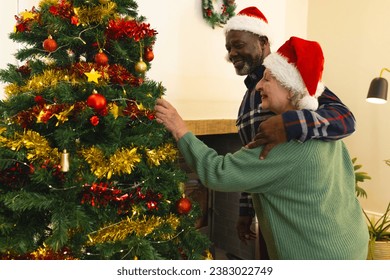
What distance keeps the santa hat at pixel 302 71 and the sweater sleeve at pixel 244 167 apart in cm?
15

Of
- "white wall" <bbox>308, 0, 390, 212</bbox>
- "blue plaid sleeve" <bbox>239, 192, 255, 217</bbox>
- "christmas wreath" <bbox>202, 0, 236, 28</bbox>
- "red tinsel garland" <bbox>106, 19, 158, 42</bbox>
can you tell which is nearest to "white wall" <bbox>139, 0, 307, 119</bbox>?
"christmas wreath" <bbox>202, 0, 236, 28</bbox>

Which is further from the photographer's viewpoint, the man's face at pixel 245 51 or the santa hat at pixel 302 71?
the man's face at pixel 245 51

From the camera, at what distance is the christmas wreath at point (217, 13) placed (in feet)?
7.11

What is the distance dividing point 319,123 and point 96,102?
1.95 ft

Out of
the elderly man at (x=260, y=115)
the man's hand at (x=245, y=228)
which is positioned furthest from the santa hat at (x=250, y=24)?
the man's hand at (x=245, y=228)

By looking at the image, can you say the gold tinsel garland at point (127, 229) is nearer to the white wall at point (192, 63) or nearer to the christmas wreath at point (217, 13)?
the white wall at point (192, 63)

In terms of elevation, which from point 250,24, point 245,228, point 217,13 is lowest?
point 245,228

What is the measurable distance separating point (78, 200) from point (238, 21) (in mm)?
1046

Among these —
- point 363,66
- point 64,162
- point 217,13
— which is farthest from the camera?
point 363,66

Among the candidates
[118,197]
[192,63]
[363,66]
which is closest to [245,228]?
[118,197]

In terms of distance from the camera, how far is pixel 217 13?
226 centimetres

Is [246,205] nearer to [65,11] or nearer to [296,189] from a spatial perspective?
[296,189]

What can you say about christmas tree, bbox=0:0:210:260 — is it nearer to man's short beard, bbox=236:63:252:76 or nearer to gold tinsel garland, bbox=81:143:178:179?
gold tinsel garland, bbox=81:143:178:179
